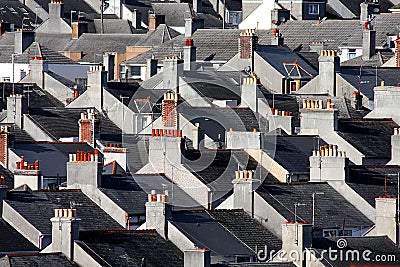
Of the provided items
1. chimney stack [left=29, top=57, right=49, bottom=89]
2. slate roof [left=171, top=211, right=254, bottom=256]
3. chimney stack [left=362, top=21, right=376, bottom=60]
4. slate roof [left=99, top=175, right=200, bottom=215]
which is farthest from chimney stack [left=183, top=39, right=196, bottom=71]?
slate roof [left=171, top=211, right=254, bottom=256]

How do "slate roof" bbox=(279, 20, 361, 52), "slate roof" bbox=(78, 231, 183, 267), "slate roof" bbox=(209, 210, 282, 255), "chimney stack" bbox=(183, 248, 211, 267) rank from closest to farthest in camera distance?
"chimney stack" bbox=(183, 248, 211, 267) < "slate roof" bbox=(78, 231, 183, 267) < "slate roof" bbox=(209, 210, 282, 255) < "slate roof" bbox=(279, 20, 361, 52)

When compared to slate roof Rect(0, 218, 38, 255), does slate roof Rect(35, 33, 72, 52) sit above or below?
above

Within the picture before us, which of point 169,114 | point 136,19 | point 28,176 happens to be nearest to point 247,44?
point 169,114

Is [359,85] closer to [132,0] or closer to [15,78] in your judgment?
[15,78]

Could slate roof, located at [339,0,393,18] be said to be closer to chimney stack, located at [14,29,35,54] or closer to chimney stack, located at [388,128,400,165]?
chimney stack, located at [14,29,35,54]

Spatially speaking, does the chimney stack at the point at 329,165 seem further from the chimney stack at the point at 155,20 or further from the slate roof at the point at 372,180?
the chimney stack at the point at 155,20

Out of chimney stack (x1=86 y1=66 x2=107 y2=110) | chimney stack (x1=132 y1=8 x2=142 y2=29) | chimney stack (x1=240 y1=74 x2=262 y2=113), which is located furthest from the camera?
chimney stack (x1=132 y1=8 x2=142 y2=29)

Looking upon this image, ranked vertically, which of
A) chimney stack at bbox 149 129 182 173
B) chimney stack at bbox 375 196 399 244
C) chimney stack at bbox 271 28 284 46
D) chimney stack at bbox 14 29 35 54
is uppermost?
chimney stack at bbox 14 29 35 54

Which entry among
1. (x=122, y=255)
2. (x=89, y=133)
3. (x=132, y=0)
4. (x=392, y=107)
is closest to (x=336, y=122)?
(x=392, y=107)
